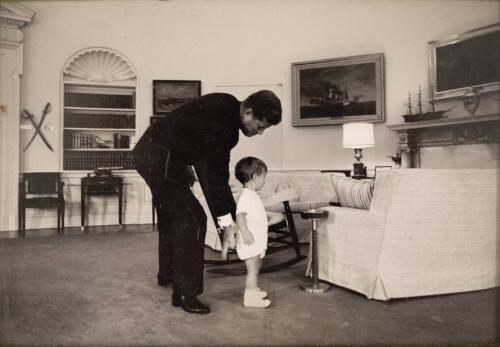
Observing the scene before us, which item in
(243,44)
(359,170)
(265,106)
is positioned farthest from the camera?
(243,44)

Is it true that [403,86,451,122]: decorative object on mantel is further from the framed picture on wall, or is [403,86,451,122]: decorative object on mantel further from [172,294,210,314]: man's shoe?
[172,294,210,314]: man's shoe

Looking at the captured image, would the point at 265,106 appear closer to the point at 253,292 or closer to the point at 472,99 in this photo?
the point at 253,292

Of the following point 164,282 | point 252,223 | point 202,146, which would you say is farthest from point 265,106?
point 164,282

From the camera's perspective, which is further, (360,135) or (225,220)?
(360,135)

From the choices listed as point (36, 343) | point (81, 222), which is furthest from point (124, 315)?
point (81, 222)

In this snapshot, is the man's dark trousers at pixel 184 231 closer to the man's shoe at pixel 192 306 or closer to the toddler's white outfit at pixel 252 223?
the man's shoe at pixel 192 306

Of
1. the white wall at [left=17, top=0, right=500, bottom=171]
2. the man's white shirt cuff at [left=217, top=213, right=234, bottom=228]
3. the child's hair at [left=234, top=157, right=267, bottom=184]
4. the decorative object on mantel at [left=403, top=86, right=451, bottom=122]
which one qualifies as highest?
the white wall at [left=17, top=0, right=500, bottom=171]

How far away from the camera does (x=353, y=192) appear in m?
2.46

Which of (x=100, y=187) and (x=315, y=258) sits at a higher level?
(x=100, y=187)

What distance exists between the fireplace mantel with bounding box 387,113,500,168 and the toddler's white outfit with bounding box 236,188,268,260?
130 inches

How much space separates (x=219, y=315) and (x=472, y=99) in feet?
13.0

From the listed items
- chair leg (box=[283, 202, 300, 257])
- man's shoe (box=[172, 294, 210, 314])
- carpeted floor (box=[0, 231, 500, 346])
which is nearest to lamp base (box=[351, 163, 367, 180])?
chair leg (box=[283, 202, 300, 257])

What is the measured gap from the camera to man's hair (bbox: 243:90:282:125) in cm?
180

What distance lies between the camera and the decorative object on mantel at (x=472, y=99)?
4352 millimetres
